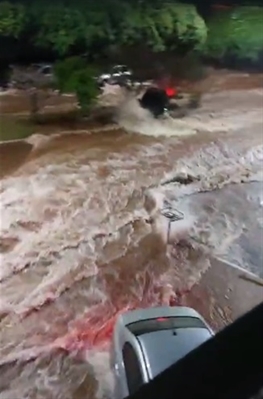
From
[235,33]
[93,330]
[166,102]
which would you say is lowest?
[93,330]

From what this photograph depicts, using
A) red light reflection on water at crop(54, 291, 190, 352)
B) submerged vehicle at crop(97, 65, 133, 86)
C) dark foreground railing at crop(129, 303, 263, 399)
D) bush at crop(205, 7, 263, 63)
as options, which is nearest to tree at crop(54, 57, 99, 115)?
submerged vehicle at crop(97, 65, 133, 86)

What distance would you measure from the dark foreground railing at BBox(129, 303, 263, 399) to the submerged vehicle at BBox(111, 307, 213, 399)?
33 cm

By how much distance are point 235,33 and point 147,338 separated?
1.68ft

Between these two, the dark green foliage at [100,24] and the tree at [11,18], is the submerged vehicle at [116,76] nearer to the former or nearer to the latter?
the dark green foliage at [100,24]

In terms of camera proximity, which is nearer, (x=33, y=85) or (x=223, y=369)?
(x=223, y=369)

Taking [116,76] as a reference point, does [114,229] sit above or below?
A: below

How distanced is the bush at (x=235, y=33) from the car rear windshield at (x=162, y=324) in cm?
43

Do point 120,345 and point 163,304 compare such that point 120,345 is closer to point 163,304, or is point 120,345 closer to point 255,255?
point 163,304

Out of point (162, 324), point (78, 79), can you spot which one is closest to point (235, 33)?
point (78, 79)

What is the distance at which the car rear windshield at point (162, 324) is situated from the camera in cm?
82

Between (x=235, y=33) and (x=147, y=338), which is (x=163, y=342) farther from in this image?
(x=235, y=33)

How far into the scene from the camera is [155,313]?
2.87ft

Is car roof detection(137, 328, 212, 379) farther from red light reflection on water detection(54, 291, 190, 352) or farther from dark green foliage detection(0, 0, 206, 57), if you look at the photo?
dark green foliage detection(0, 0, 206, 57)

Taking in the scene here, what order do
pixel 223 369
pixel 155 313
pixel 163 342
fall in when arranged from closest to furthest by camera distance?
pixel 223 369
pixel 163 342
pixel 155 313
